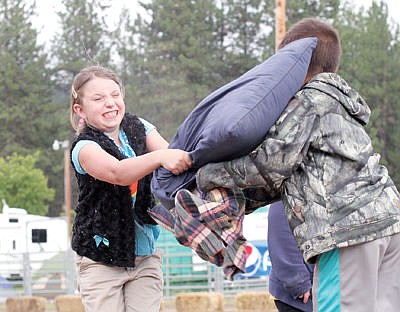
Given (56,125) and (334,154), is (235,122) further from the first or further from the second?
(56,125)

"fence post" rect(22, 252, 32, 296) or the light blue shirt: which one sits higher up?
the light blue shirt

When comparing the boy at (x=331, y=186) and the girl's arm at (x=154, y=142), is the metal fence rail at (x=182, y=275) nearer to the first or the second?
the girl's arm at (x=154, y=142)

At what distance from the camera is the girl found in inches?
148

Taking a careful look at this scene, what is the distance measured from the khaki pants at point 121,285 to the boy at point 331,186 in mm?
1009

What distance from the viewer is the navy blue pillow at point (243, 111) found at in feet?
9.50

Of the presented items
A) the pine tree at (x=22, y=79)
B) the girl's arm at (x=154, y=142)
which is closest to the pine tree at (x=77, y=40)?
the pine tree at (x=22, y=79)

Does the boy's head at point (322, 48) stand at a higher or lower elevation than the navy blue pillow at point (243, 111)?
higher

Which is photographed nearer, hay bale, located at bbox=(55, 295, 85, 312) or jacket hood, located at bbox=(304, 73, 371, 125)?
jacket hood, located at bbox=(304, 73, 371, 125)

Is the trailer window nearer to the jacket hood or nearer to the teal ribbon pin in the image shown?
the teal ribbon pin

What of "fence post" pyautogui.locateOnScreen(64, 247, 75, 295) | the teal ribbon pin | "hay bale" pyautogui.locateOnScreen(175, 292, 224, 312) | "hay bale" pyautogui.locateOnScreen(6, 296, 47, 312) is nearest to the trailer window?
"fence post" pyautogui.locateOnScreen(64, 247, 75, 295)

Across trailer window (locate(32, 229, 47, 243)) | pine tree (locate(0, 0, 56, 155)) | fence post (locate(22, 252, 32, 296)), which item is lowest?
trailer window (locate(32, 229, 47, 243))

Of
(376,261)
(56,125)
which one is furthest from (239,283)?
(56,125)

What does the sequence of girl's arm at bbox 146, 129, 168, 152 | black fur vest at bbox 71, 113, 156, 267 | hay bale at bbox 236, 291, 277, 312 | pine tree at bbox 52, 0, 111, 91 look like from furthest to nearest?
pine tree at bbox 52, 0, 111, 91, hay bale at bbox 236, 291, 277, 312, girl's arm at bbox 146, 129, 168, 152, black fur vest at bbox 71, 113, 156, 267

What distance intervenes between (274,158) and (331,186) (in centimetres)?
23
